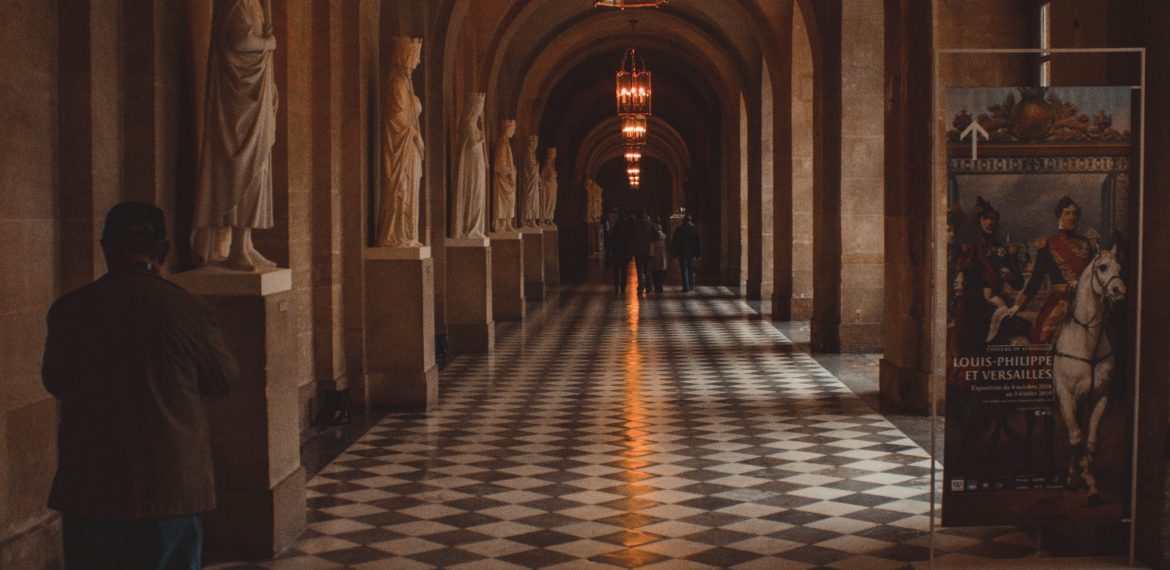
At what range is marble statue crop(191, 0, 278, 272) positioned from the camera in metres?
6.54

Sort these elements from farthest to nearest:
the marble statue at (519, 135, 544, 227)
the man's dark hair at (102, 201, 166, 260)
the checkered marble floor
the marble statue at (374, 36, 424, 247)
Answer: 1. the marble statue at (519, 135, 544, 227)
2. the marble statue at (374, 36, 424, 247)
3. the checkered marble floor
4. the man's dark hair at (102, 201, 166, 260)

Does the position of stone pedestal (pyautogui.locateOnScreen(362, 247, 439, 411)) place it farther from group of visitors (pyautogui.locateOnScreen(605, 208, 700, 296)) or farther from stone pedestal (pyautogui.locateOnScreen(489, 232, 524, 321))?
group of visitors (pyautogui.locateOnScreen(605, 208, 700, 296))

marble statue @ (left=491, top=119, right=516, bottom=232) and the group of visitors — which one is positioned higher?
marble statue @ (left=491, top=119, right=516, bottom=232)

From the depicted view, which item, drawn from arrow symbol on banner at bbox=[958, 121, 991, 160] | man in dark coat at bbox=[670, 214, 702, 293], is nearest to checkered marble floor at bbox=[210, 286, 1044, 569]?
arrow symbol on banner at bbox=[958, 121, 991, 160]

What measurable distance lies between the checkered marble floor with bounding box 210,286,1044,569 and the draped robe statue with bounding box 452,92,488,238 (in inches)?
89.9

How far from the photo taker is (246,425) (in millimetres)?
6559

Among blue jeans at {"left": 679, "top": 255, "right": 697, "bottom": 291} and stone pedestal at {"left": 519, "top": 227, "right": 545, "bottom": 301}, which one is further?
blue jeans at {"left": 679, "top": 255, "right": 697, "bottom": 291}

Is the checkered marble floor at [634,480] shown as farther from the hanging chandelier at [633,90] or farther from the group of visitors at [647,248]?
the hanging chandelier at [633,90]

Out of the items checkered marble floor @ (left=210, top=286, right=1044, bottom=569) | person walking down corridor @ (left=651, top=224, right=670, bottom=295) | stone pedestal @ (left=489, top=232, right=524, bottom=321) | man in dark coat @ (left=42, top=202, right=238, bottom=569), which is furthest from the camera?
person walking down corridor @ (left=651, top=224, right=670, bottom=295)

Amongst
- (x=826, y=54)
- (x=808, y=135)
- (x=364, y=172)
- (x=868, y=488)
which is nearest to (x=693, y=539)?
(x=868, y=488)

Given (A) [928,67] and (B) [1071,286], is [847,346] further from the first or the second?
(B) [1071,286]

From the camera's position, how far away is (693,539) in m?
6.73

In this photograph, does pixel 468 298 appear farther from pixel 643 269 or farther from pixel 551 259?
pixel 551 259

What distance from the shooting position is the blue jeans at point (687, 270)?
2708 centimetres
